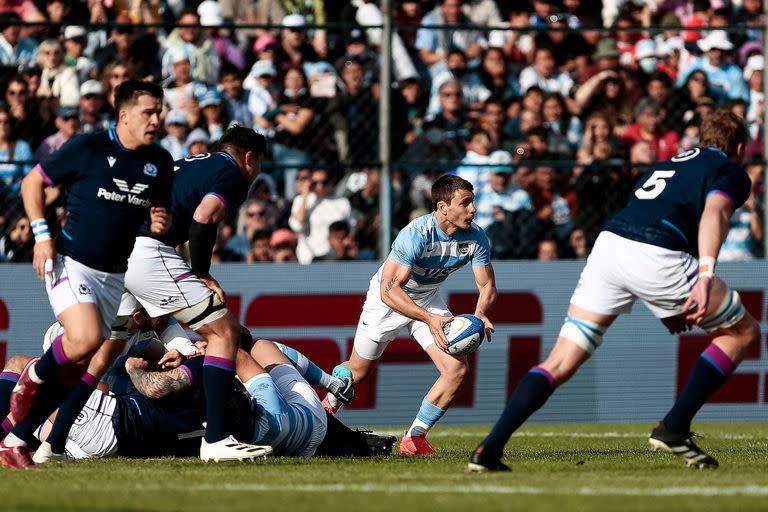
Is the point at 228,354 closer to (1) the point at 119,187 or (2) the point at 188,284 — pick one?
(2) the point at 188,284

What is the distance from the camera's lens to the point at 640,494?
5.86 metres

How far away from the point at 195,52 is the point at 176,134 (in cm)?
92

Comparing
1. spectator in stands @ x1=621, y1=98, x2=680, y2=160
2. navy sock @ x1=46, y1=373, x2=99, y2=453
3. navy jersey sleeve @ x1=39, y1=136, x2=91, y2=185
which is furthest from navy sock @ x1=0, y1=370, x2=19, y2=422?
spectator in stands @ x1=621, y1=98, x2=680, y2=160

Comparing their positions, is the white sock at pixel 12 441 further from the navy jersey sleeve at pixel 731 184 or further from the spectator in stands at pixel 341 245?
the spectator in stands at pixel 341 245

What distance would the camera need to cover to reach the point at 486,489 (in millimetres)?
6051

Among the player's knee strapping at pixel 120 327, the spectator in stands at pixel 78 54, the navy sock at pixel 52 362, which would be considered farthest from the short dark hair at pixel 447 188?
the spectator in stands at pixel 78 54

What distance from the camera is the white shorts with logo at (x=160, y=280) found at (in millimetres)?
7902

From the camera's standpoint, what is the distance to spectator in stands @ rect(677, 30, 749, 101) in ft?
47.9

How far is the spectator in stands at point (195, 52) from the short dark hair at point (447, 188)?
177 inches

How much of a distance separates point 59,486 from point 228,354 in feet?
5.46

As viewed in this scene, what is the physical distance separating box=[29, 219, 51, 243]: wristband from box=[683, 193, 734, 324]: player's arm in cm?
354

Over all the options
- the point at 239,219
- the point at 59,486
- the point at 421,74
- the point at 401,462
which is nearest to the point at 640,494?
the point at 401,462

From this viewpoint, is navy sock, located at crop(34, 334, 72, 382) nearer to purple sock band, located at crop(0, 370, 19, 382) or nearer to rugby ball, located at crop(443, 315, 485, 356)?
purple sock band, located at crop(0, 370, 19, 382)

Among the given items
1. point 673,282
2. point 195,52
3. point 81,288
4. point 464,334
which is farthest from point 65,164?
point 195,52
